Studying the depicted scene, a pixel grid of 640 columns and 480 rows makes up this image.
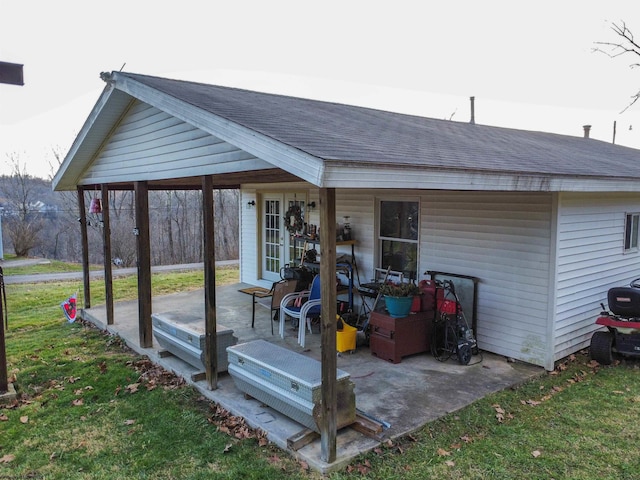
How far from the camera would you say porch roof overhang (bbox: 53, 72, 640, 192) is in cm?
313

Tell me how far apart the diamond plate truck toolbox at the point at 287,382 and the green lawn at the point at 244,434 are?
1.02 feet

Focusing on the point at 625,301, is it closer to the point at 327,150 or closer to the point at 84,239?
the point at 327,150

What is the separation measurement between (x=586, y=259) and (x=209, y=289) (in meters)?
4.57

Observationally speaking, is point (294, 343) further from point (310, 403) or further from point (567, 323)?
point (567, 323)

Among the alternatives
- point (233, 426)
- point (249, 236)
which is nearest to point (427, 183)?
point (233, 426)

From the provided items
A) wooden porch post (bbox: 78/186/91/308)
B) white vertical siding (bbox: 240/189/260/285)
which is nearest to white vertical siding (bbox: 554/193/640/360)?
white vertical siding (bbox: 240/189/260/285)

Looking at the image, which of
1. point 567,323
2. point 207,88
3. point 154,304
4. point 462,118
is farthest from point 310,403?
point 462,118

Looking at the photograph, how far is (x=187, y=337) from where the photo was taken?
16.7 ft

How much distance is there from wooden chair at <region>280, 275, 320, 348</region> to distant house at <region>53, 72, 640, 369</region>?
1283 millimetres

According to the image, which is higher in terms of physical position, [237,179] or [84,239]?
[237,179]

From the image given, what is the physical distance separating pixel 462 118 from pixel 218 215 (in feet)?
45.0

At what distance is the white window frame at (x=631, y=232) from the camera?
6.71 meters

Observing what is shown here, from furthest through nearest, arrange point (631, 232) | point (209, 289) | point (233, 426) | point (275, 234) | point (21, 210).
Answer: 1. point (21, 210)
2. point (275, 234)
3. point (631, 232)
4. point (209, 289)
5. point (233, 426)

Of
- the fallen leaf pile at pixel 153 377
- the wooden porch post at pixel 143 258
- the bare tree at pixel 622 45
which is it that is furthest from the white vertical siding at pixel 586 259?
the bare tree at pixel 622 45
